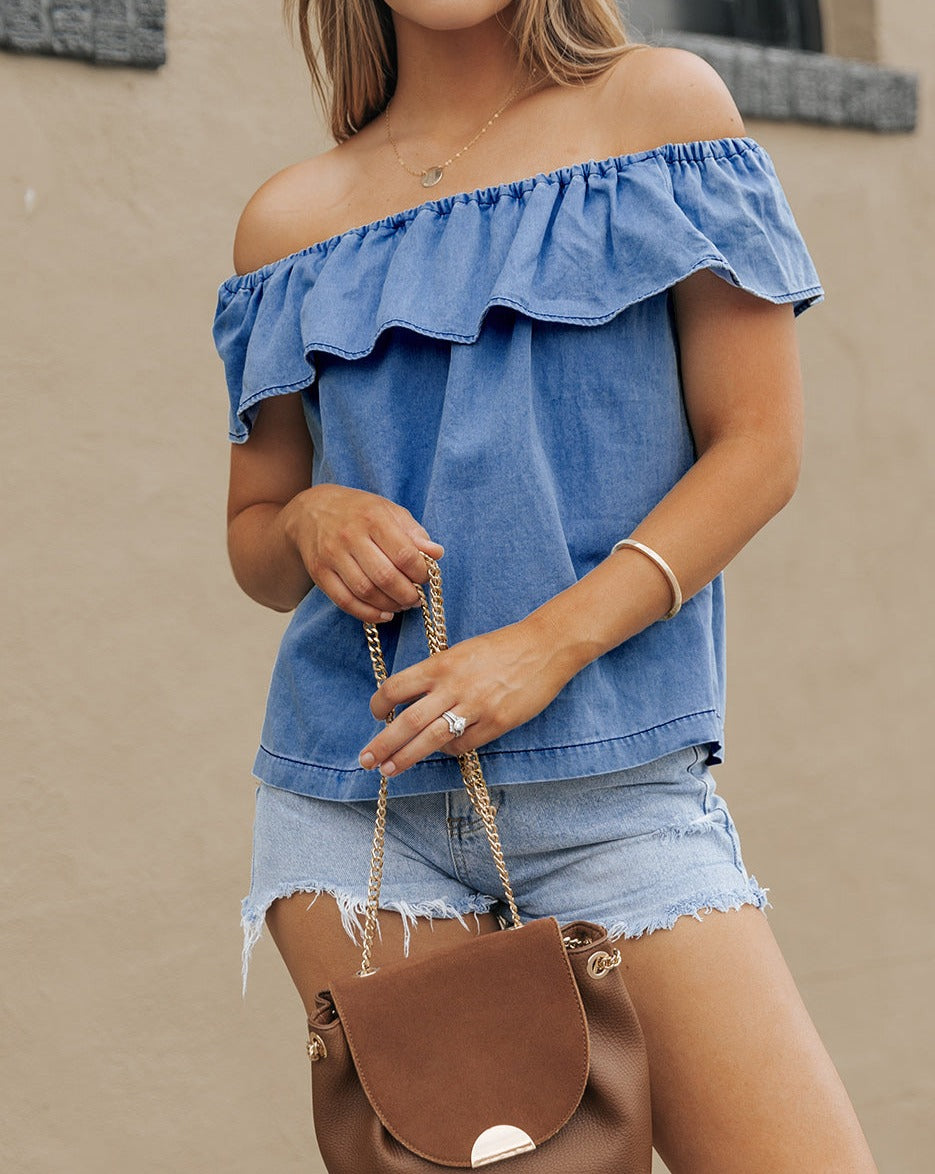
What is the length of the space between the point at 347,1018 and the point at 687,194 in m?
0.87

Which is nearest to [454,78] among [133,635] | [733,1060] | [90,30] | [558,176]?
[558,176]

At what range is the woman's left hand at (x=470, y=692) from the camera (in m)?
1.38

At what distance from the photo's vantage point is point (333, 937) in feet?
4.92

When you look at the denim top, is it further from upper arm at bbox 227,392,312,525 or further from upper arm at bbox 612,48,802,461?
upper arm at bbox 227,392,312,525

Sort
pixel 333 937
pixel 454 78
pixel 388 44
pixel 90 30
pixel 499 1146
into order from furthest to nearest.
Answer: pixel 90 30 < pixel 388 44 < pixel 454 78 < pixel 333 937 < pixel 499 1146

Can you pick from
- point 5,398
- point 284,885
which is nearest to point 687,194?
point 284,885

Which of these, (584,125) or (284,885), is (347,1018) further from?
(584,125)

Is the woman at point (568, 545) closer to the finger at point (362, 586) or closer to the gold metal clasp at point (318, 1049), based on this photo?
the finger at point (362, 586)

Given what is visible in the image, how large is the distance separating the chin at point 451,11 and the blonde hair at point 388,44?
0.05m

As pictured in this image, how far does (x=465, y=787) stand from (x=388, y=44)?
0.93 metres

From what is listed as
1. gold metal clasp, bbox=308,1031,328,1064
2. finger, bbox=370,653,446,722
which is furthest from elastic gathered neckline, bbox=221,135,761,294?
gold metal clasp, bbox=308,1031,328,1064

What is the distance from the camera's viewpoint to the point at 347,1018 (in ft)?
4.42

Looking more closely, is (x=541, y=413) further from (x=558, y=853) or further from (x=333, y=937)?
(x=333, y=937)

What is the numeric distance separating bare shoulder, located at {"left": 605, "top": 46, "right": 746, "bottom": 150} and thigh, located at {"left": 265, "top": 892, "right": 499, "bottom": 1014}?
814 millimetres
